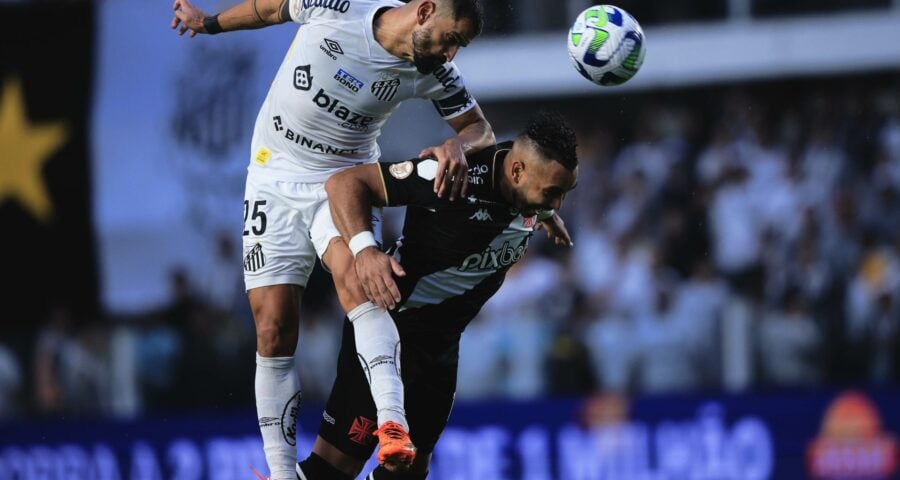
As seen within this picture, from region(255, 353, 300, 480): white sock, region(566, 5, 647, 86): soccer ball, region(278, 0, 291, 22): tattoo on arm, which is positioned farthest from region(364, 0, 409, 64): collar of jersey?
region(255, 353, 300, 480): white sock

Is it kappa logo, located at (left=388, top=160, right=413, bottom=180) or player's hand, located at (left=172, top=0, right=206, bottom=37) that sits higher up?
player's hand, located at (left=172, top=0, right=206, bottom=37)

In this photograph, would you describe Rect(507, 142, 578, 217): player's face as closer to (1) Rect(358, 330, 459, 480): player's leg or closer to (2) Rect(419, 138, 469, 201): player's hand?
(2) Rect(419, 138, 469, 201): player's hand

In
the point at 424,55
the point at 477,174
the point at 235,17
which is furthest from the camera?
the point at 235,17

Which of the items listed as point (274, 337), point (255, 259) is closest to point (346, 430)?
point (274, 337)

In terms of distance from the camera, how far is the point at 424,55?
22.2 feet

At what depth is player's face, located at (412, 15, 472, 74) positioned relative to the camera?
6.62 metres

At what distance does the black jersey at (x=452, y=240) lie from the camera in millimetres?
6855

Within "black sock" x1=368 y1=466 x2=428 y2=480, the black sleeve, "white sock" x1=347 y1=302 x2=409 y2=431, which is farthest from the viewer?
"black sock" x1=368 y1=466 x2=428 y2=480

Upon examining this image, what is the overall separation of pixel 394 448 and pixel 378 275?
84 cm

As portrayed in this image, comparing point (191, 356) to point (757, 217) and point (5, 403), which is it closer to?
point (5, 403)

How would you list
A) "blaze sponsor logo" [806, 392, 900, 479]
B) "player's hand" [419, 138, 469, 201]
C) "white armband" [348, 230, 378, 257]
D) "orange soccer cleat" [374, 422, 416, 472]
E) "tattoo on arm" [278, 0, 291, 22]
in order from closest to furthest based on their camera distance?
"orange soccer cleat" [374, 422, 416, 472]
"white armband" [348, 230, 378, 257]
"player's hand" [419, 138, 469, 201]
"tattoo on arm" [278, 0, 291, 22]
"blaze sponsor logo" [806, 392, 900, 479]

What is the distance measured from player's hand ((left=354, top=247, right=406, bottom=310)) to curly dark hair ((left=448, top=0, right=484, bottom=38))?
1192mm

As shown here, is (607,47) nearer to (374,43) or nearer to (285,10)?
(374,43)

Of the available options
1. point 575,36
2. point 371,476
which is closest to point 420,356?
point 371,476
